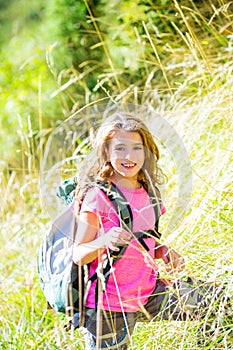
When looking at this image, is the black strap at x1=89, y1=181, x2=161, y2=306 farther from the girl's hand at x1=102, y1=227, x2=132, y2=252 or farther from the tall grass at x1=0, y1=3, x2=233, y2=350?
the tall grass at x1=0, y1=3, x2=233, y2=350

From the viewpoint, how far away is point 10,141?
16.1 ft

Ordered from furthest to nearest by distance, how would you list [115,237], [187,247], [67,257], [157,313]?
[187,247] < [157,313] < [67,257] < [115,237]

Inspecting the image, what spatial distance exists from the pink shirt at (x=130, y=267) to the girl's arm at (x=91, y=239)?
0.04 m

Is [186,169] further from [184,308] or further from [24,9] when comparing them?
[24,9]

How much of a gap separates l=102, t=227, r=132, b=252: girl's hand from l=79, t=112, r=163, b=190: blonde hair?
18cm

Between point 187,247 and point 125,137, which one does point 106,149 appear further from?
point 187,247

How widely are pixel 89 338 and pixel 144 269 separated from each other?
0.88ft

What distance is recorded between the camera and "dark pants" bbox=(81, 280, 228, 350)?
1.87 metres

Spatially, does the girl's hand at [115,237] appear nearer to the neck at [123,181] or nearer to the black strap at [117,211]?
the black strap at [117,211]

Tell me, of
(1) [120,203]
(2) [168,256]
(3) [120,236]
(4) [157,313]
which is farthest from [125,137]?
(4) [157,313]

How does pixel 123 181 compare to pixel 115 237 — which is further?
pixel 123 181

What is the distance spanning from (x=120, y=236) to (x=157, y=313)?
14.0 inches

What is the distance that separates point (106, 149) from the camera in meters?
1.88

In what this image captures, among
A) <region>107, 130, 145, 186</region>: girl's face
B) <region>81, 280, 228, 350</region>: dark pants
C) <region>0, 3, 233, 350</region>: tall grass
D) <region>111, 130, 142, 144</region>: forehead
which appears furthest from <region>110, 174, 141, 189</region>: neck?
<region>81, 280, 228, 350</region>: dark pants
